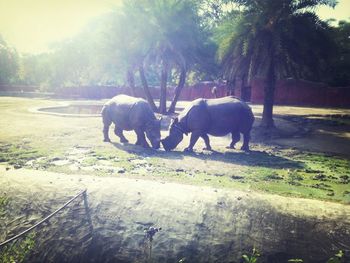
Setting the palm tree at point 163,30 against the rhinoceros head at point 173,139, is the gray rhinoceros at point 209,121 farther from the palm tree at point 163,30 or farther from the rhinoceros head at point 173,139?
the palm tree at point 163,30

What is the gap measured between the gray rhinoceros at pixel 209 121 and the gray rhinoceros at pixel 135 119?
0.68 m

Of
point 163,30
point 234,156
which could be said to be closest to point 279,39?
point 234,156

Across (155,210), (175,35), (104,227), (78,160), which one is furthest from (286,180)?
(175,35)

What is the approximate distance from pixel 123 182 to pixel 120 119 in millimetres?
6338

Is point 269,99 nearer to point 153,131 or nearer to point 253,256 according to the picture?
point 153,131

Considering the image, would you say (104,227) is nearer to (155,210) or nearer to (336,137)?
(155,210)

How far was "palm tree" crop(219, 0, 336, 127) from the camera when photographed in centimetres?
1702

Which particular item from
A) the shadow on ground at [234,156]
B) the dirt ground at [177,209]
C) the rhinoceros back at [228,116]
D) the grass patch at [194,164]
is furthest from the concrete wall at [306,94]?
the dirt ground at [177,209]

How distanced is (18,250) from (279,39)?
1479 centimetres

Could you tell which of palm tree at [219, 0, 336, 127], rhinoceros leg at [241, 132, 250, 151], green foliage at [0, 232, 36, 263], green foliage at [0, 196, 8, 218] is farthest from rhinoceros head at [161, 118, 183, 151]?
palm tree at [219, 0, 336, 127]

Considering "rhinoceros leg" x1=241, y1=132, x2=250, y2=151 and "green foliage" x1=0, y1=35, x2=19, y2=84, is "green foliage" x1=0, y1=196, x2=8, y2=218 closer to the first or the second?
"rhinoceros leg" x1=241, y1=132, x2=250, y2=151

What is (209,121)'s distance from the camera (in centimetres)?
1228

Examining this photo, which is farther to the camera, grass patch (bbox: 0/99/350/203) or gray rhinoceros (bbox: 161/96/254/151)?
gray rhinoceros (bbox: 161/96/254/151)

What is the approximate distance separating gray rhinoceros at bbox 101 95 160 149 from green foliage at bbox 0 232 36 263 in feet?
20.6
